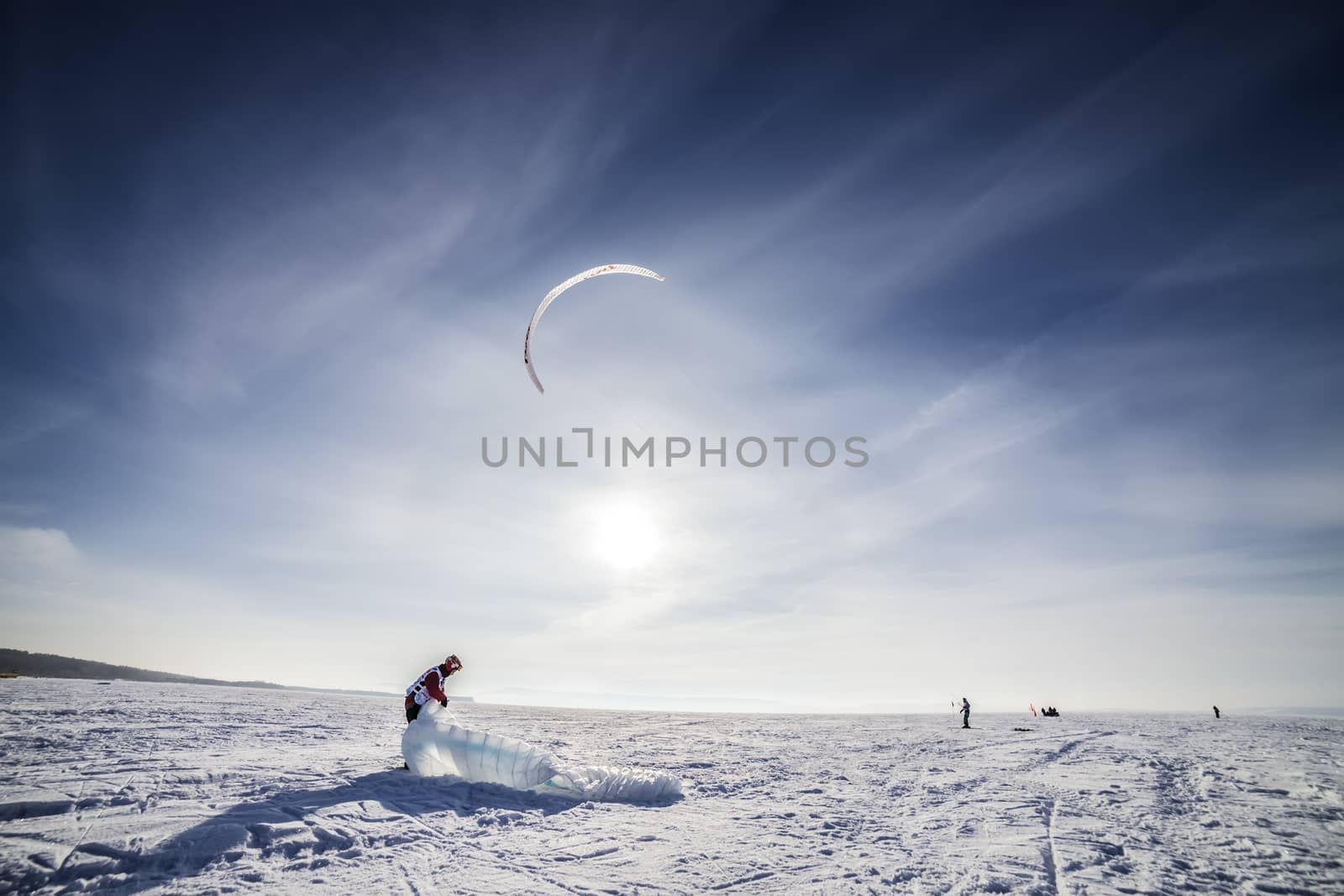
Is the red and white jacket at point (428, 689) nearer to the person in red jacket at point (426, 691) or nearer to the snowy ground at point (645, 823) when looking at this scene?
the person in red jacket at point (426, 691)

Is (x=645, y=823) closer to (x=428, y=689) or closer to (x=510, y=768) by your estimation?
(x=510, y=768)

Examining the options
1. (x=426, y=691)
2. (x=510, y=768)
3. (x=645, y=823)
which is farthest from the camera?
(x=426, y=691)

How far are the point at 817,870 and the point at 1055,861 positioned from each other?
2.65 metres

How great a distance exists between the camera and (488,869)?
5.62 metres

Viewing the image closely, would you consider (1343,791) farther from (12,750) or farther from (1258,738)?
(12,750)

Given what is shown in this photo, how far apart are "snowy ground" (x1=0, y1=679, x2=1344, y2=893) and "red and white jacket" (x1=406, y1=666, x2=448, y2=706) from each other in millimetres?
1184

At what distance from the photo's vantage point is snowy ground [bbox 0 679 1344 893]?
5.36 meters

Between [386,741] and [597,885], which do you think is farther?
[386,741]

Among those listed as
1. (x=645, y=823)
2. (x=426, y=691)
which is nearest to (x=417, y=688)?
(x=426, y=691)

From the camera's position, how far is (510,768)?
29.4 feet

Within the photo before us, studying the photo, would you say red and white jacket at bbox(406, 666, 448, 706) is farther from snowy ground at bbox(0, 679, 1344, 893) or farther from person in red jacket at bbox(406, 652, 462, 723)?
snowy ground at bbox(0, 679, 1344, 893)

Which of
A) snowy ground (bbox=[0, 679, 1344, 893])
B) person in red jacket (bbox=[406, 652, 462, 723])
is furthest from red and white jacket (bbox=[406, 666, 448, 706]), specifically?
snowy ground (bbox=[0, 679, 1344, 893])

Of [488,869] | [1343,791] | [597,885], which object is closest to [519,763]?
[488,869]

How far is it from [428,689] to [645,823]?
5.02 m
